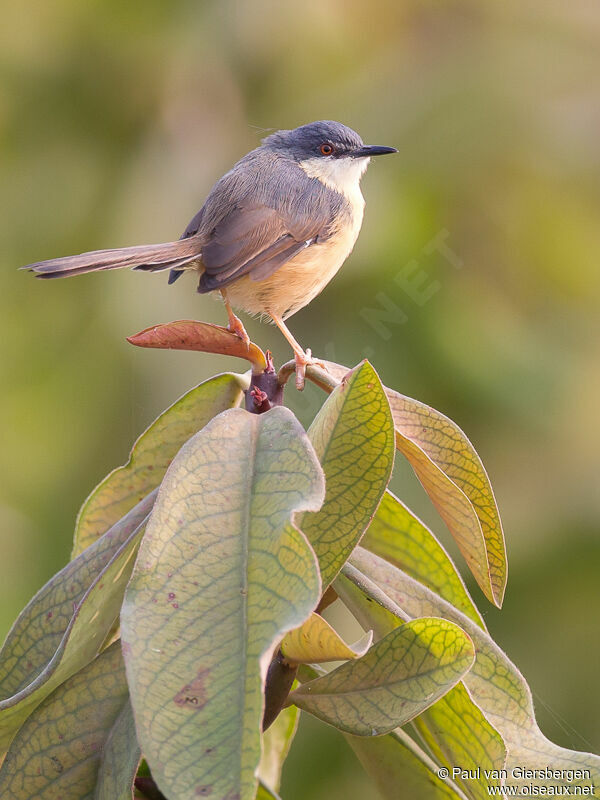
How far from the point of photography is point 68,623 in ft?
4.50

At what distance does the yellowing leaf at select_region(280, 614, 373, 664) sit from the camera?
1.12 m

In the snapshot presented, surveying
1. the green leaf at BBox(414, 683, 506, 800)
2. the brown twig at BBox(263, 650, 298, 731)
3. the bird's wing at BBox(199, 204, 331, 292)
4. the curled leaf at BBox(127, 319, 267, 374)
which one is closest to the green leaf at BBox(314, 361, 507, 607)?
the curled leaf at BBox(127, 319, 267, 374)

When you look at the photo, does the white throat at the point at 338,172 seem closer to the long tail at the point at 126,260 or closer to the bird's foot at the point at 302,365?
the long tail at the point at 126,260

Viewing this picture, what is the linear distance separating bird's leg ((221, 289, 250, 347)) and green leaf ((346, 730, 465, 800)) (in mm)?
655

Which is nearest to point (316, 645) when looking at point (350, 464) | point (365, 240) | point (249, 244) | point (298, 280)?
point (350, 464)

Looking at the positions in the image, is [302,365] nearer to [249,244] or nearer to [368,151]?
[249,244]

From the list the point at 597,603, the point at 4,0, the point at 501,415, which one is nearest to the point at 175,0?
the point at 4,0

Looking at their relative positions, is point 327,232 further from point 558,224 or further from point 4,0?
point 4,0

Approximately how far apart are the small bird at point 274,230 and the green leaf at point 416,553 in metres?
0.67

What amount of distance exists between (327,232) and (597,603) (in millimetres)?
2398

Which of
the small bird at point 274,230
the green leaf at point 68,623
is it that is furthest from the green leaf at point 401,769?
the small bird at point 274,230

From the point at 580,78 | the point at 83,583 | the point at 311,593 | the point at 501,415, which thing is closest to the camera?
the point at 311,593

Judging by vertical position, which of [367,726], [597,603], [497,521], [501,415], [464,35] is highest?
[464,35]

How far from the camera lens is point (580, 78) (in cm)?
498
